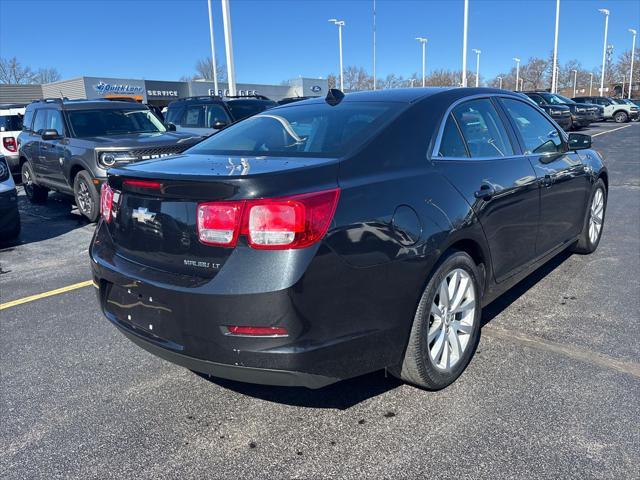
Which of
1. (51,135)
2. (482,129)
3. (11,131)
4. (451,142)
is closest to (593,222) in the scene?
(482,129)

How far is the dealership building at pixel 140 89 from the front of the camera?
143 ft

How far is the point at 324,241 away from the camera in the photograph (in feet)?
7.63

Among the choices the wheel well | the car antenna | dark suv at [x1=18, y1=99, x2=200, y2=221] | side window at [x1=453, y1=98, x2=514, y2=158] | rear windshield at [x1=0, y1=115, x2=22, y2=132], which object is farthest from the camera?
rear windshield at [x1=0, y1=115, x2=22, y2=132]

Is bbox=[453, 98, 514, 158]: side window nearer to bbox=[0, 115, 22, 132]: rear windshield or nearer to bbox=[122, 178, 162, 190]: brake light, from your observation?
bbox=[122, 178, 162, 190]: brake light

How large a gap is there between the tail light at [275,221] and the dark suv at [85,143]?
5310 millimetres

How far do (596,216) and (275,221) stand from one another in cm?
452

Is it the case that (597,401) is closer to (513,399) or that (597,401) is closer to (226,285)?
(513,399)

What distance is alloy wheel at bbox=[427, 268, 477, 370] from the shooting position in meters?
2.98

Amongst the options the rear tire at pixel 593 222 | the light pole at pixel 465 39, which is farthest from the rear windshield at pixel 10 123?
the light pole at pixel 465 39

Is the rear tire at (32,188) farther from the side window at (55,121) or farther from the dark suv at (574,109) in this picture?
the dark suv at (574,109)

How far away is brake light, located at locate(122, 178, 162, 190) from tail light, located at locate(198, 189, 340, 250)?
40 cm

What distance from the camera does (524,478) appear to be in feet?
7.64

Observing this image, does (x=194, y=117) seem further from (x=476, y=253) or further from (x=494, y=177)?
(x=476, y=253)

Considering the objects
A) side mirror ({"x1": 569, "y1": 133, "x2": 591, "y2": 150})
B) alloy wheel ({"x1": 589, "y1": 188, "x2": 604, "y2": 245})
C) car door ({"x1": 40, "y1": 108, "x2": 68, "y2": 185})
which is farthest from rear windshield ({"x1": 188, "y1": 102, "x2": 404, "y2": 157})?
car door ({"x1": 40, "y1": 108, "x2": 68, "y2": 185})
